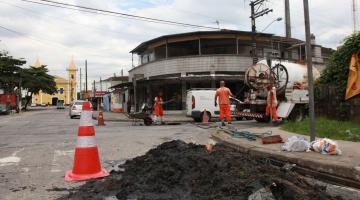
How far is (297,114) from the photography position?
1839cm

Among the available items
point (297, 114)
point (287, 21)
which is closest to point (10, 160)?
point (297, 114)

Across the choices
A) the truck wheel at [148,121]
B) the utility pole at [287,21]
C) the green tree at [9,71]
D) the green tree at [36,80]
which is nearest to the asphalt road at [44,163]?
the truck wheel at [148,121]

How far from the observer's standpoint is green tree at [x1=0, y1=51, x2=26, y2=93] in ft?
201

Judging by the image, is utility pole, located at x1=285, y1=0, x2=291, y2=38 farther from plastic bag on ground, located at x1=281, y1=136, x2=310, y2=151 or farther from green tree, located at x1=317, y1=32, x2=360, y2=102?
plastic bag on ground, located at x1=281, y1=136, x2=310, y2=151

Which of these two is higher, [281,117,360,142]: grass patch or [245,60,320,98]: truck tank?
[245,60,320,98]: truck tank

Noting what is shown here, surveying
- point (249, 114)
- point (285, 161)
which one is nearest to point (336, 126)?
point (285, 161)

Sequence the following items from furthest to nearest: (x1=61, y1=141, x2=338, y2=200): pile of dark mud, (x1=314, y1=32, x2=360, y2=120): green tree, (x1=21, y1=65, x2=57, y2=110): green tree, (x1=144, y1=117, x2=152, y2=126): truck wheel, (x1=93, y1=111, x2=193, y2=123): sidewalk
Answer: (x1=21, y1=65, x2=57, y2=110): green tree → (x1=93, y1=111, x2=193, y2=123): sidewalk → (x1=144, y1=117, x2=152, y2=126): truck wheel → (x1=314, y1=32, x2=360, y2=120): green tree → (x1=61, y1=141, x2=338, y2=200): pile of dark mud

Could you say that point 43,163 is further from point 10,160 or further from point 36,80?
point 36,80

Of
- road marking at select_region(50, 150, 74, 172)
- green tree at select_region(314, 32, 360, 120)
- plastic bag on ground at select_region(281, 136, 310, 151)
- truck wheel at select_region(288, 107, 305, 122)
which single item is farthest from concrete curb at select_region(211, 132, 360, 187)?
truck wheel at select_region(288, 107, 305, 122)

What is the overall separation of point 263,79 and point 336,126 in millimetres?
7790

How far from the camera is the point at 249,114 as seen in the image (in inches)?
752

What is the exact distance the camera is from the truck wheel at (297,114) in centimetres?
1805

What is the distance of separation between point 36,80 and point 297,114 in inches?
2426

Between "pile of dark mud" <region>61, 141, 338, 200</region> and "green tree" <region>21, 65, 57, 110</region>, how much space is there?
6781 cm
